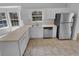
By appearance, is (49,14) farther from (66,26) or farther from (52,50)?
(52,50)

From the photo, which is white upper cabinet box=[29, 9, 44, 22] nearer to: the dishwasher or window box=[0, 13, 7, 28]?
the dishwasher

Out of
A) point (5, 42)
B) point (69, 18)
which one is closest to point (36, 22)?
point (69, 18)

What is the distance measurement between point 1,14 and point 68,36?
3039mm

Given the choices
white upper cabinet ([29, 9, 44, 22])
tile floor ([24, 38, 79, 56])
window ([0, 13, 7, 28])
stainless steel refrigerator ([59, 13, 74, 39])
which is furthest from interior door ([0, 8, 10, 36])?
stainless steel refrigerator ([59, 13, 74, 39])

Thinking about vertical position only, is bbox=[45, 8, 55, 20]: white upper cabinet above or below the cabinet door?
above

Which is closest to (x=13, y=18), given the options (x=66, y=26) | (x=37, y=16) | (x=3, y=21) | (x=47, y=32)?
(x=3, y=21)

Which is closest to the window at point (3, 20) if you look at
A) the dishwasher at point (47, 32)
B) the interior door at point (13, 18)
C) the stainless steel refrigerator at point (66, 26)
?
the interior door at point (13, 18)

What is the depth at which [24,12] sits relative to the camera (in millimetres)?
4477

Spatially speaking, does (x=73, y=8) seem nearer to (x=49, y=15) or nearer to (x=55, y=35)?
(x=49, y=15)

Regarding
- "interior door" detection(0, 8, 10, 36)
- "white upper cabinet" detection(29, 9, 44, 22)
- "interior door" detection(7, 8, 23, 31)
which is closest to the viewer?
"interior door" detection(0, 8, 10, 36)

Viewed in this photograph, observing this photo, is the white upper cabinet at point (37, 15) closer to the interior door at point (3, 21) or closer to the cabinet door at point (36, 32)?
the cabinet door at point (36, 32)

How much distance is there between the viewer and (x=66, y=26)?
4488mm

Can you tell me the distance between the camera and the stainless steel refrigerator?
439 centimetres

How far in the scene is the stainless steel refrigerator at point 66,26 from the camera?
439 centimetres
